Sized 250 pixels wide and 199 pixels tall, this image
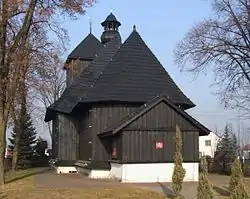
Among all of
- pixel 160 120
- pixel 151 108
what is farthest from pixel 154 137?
pixel 151 108

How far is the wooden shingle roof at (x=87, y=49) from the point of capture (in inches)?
1770

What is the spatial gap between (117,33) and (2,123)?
20.5 meters

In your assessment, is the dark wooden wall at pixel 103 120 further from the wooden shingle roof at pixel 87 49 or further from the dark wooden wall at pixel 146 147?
the wooden shingle roof at pixel 87 49

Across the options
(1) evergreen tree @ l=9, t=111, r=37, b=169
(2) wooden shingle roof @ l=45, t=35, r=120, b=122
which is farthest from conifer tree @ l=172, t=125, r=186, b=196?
(1) evergreen tree @ l=9, t=111, r=37, b=169

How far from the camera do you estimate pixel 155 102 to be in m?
27.8

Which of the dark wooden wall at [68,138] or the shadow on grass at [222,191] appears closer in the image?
the shadow on grass at [222,191]

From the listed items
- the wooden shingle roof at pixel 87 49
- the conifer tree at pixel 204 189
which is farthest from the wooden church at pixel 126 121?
the conifer tree at pixel 204 189

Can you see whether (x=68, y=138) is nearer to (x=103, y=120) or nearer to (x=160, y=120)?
(x=103, y=120)

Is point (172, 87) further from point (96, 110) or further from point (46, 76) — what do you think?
point (46, 76)

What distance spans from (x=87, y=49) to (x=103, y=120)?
644 inches

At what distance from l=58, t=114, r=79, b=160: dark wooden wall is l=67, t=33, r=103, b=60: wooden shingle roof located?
384 inches

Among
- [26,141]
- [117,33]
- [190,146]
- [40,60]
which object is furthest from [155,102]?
[26,141]

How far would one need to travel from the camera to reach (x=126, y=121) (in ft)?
89.7

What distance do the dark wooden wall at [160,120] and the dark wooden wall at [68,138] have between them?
10.0 meters
